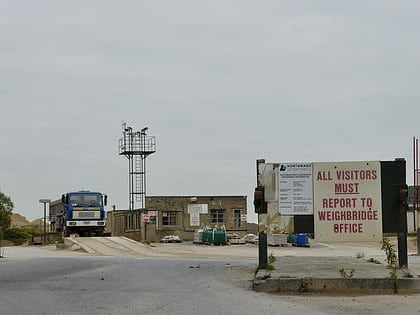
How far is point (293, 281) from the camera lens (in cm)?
1555

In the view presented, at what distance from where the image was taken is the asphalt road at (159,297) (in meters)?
12.6

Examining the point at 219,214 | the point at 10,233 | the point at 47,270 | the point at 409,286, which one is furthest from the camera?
the point at 10,233

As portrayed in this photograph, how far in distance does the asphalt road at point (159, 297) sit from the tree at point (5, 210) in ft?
205

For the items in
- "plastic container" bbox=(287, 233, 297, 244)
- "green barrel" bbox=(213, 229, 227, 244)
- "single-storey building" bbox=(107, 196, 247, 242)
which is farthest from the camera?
"single-storey building" bbox=(107, 196, 247, 242)

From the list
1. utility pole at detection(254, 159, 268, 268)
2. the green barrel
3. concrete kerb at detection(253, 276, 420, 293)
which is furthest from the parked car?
concrete kerb at detection(253, 276, 420, 293)

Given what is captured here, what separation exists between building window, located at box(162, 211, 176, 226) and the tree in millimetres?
20312

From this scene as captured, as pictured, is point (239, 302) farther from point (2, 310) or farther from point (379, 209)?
point (379, 209)

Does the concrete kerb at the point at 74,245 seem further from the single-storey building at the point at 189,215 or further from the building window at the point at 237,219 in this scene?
the building window at the point at 237,219

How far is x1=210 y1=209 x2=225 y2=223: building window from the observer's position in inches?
2650

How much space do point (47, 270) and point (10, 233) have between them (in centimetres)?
5954

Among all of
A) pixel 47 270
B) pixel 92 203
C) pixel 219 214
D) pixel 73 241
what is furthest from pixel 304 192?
pixel 219 214

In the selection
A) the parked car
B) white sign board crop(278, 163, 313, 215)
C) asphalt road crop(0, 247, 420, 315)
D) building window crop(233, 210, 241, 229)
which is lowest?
the parked car

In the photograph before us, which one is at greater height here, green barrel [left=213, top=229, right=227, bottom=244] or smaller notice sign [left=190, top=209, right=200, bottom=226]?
smaller notice sign [left=190, top=209, right=200, bottom=226]

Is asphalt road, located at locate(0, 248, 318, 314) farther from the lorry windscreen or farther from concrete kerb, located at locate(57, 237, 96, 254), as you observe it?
the lorry windscreen
